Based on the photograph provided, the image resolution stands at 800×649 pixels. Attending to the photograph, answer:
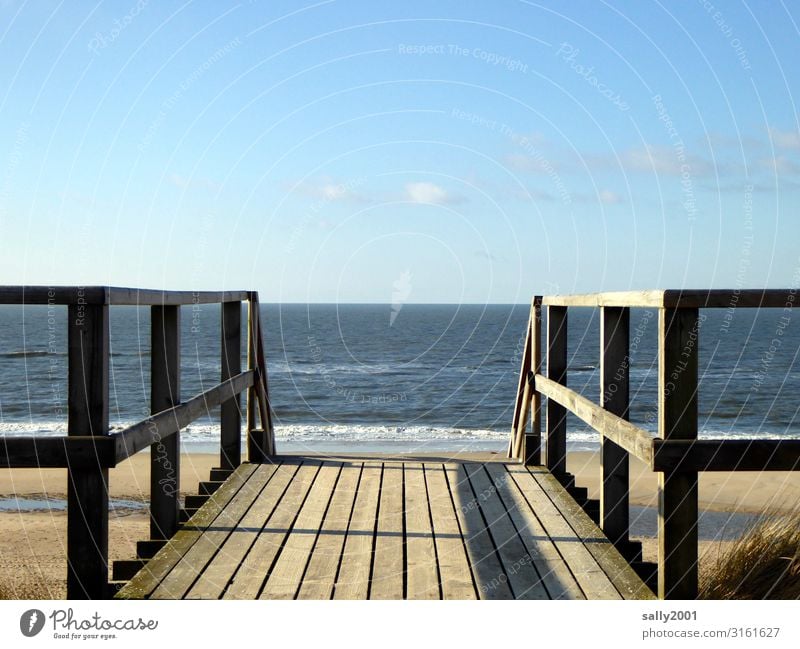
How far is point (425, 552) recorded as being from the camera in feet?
13.0

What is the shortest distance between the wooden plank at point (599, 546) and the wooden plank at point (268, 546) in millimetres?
1488

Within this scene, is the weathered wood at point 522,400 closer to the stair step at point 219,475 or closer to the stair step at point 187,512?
the stair step at point 219,475

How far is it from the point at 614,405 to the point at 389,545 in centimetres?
128

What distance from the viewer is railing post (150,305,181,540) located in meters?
4.08

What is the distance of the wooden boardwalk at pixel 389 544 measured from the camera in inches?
137

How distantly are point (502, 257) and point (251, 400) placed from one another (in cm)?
A: 307

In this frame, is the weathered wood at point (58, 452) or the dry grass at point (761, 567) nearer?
the weathered wood at point (58, 452)

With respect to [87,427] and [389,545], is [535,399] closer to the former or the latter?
[389,545]

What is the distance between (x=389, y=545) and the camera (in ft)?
13.3

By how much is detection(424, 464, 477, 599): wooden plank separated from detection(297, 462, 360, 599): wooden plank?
18.4 inches

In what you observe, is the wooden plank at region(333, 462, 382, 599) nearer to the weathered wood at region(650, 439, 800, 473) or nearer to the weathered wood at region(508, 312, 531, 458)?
the weathered wood at region(650, 439, 800, 473)

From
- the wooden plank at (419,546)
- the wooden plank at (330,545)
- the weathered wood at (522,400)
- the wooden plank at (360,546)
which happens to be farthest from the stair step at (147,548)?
the weathered wood at (522,400)
